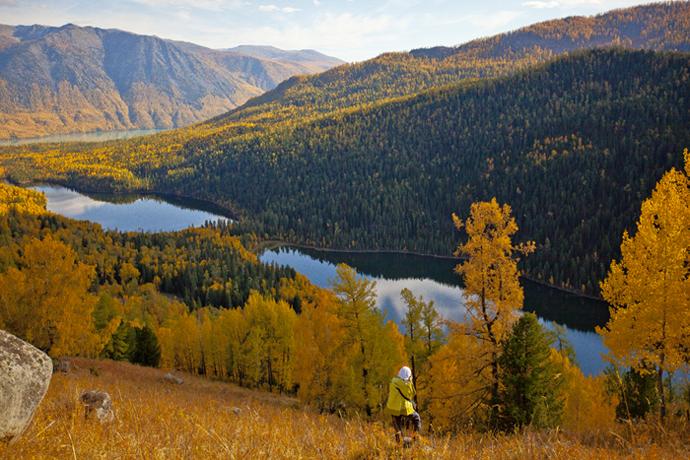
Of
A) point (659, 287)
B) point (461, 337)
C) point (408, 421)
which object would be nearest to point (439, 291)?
point (461, 337)

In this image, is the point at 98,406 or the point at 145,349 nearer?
the point at 98,406

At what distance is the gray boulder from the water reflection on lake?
7409cm

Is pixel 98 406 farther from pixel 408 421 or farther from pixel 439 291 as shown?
pixel 439 291

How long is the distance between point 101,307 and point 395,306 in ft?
261

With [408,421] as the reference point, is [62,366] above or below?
below

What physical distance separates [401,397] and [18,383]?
8340mm

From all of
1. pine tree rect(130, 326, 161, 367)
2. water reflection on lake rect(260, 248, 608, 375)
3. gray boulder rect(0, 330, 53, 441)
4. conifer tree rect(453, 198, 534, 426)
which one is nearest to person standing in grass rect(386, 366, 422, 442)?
gray boulder rect(0, 330, 53, 441)

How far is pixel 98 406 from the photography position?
12.5m

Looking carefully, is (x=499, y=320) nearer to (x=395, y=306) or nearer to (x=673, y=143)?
(x=395, y=306)

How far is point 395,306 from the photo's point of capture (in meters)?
129

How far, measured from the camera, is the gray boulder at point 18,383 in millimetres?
8570

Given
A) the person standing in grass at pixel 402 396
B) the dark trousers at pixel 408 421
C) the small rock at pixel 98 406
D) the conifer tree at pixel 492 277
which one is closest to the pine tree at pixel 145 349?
the conifer tree at pixel 492 277

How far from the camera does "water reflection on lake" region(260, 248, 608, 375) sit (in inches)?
4262

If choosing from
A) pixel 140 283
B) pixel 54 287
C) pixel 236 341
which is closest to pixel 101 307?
pixel 236 341
